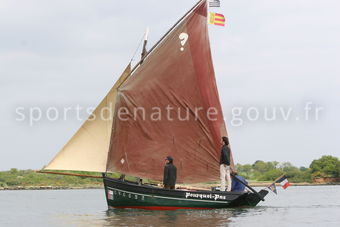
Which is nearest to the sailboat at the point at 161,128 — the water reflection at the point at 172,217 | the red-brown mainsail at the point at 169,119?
the red-brown mainsail at the point at 169,119

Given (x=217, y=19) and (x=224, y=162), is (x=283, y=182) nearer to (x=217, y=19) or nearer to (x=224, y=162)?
(x=224, y=162)

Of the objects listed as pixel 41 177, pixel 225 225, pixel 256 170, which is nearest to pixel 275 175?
pixel 256 170

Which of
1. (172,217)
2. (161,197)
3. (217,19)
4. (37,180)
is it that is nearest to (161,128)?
(161,197)

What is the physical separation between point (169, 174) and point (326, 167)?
98.0 metres

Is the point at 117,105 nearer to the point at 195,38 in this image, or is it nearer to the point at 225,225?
the point at 195,38

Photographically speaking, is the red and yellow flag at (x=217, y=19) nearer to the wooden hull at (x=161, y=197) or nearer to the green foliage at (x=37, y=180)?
the wooden hull at (x=161, y=197)

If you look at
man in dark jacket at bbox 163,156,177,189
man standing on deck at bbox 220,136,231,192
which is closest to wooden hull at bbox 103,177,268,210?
man in dark jacket at bbox 163,156,177,189

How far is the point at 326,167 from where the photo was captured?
126 m

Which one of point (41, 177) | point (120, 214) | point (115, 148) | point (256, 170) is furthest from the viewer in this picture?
point (256, 170)

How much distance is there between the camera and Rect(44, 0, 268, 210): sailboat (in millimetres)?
34594

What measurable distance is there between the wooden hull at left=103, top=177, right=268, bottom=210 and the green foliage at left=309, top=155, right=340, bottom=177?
94.7 m

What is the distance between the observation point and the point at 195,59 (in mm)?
35438

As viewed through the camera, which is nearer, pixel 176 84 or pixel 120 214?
pixel 120 214

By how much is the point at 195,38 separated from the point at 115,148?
7652 millimetres
